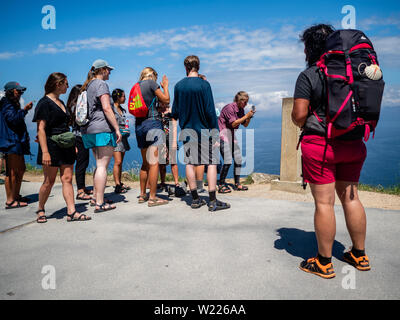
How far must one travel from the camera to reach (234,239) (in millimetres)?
3580

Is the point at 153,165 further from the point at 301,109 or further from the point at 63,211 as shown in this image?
the point at 301,109

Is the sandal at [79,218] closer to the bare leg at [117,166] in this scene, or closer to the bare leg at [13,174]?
the bare leg at [13,174]

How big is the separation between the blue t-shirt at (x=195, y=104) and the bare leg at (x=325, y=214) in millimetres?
2494

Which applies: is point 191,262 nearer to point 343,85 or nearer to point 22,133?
point 343,85

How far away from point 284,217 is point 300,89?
2.31 m

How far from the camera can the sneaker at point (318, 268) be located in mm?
2648

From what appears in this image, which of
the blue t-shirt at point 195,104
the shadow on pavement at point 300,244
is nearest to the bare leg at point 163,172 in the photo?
the blue t-shirt at point 195,104

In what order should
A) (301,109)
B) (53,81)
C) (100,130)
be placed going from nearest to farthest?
(301,109), (53,81), (100,130)

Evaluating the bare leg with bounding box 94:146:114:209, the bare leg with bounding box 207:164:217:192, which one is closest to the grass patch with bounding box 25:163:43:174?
the bare leg with bounding box 94:146:114:209

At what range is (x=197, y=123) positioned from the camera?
15.9 feet

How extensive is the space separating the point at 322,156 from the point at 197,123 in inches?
101

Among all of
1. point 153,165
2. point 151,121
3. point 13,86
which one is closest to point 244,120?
point 151,121

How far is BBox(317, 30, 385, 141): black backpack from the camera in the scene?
91.7 inches
